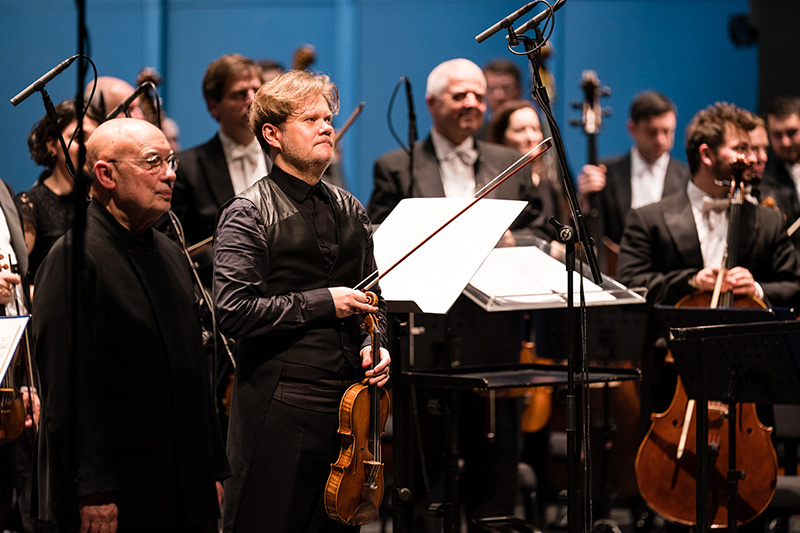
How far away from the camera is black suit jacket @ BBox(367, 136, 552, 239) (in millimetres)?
4078

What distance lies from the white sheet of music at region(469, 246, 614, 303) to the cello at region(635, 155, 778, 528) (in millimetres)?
627

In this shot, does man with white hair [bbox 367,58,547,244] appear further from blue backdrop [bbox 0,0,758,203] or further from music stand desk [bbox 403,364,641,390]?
blue backdrop [bbox 0,0,758,203]

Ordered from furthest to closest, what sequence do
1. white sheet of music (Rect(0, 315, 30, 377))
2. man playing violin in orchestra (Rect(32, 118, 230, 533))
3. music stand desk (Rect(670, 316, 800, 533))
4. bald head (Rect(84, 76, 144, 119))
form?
bald head (Rect(84, 76, 144, 119))
music stand desk (Rect(670, 316, 800, 533))
white sheet of music (Rect(0, 315, 30, 377))
man playing violin in orchestra (Rect(32, 118, 230, 533))

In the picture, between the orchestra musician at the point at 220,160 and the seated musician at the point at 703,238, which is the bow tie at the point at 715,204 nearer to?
the seated musician at the point at 703,238

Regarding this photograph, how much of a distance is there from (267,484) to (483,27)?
5.51m

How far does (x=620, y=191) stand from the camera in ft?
17.3

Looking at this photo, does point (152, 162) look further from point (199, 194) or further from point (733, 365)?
point (733, 365)

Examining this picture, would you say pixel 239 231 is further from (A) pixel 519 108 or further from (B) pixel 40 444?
(A) pixel 519 108

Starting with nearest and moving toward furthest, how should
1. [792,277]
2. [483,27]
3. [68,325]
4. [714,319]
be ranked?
1. [68,325]
2. [714,319]
3. [792,277]
4. [483,27]

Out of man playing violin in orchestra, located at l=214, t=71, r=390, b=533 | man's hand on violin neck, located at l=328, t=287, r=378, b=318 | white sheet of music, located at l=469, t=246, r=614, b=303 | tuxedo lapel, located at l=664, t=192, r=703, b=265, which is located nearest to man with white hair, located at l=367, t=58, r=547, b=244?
tuxedo lapel, located at l=664, t=192, r=703, b=265

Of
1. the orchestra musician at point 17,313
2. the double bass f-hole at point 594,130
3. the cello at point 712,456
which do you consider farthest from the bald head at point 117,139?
the double bass f-hole at point 594,130

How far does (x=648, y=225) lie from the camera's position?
3900 millimetres

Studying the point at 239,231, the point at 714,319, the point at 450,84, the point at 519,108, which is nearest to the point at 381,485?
the point at 239,231

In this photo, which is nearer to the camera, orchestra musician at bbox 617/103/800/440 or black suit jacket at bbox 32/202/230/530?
black suit jacket at bbox 32/202/230/530
